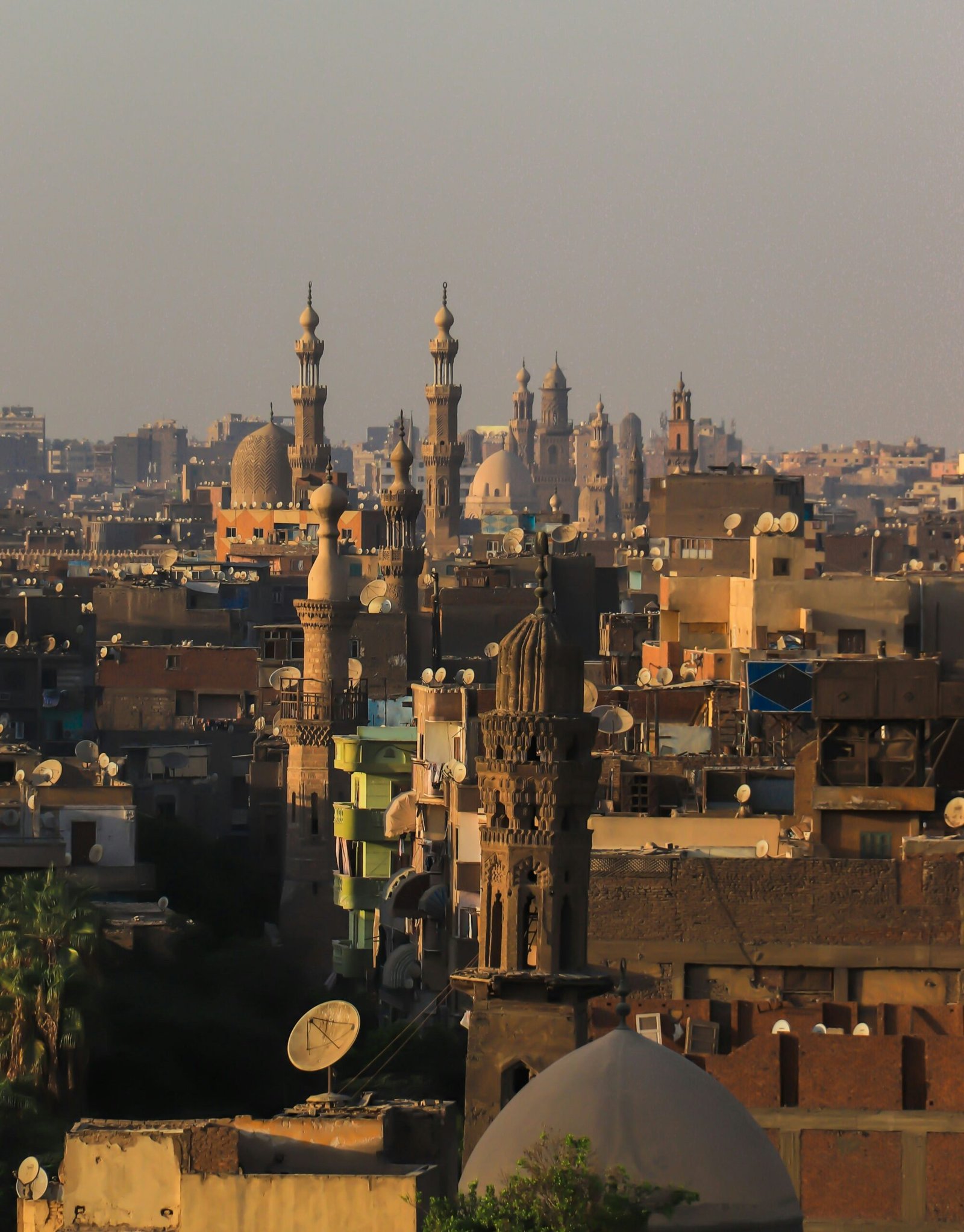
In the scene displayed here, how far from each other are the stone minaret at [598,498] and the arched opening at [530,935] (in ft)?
454

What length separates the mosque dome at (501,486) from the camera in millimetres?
161500

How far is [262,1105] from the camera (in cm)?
2992

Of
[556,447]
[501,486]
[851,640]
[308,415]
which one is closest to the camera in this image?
[851,640]

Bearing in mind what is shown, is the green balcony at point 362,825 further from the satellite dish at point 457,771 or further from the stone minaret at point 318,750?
the satellite dish at point 457,771

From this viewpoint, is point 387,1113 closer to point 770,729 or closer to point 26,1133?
point 26,1133

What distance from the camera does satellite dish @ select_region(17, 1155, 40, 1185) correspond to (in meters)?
21.9

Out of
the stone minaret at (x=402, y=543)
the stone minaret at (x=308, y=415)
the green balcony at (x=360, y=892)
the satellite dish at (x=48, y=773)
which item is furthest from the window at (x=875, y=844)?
the stone minaret at (x=308, y=415)

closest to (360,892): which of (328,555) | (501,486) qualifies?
(328,555)

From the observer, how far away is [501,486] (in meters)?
163

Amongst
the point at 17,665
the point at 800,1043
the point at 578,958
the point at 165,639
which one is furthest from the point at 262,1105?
the point at 165,639

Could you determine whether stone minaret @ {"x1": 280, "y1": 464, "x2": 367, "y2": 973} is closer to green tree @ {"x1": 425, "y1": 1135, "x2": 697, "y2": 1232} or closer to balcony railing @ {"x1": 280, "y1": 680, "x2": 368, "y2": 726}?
balcony railing @ {"x1": 280, "y1": 680, "x2": 368, "y2": 726}

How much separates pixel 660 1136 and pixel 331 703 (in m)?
25.6

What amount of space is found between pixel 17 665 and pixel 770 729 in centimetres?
2108

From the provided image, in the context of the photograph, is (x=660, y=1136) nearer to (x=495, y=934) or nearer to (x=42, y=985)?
(x=495, y=934)
